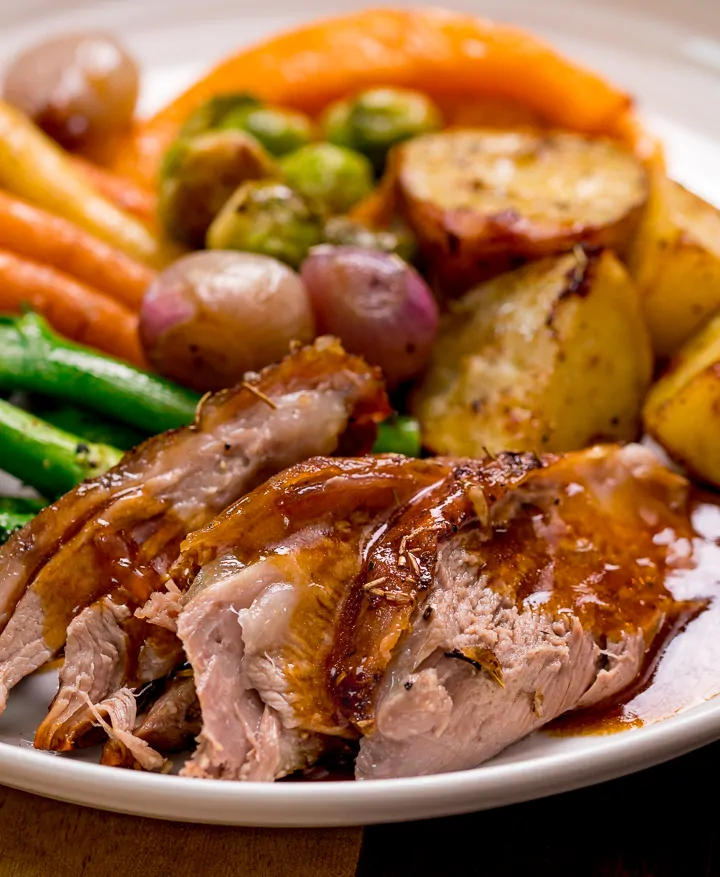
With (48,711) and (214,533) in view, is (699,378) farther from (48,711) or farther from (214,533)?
(48,711)

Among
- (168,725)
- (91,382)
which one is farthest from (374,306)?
(168,725)

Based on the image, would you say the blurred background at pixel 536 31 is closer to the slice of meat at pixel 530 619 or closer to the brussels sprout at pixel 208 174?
the brussels sprout at pixel 208 174

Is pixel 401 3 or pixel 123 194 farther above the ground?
pixel 401 3

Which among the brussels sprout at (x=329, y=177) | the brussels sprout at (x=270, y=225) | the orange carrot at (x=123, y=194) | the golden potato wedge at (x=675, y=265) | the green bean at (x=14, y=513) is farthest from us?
the orange carrot at (x=123, y=194)

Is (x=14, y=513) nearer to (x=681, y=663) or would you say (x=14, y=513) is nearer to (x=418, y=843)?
(x=418, y=843)

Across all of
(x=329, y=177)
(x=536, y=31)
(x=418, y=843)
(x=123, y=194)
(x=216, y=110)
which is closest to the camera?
(x=418, y=843)

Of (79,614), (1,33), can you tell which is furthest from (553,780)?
(1,33)

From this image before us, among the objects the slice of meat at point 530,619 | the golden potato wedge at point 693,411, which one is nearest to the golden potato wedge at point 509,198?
the golden potato wedge at point 693,411
